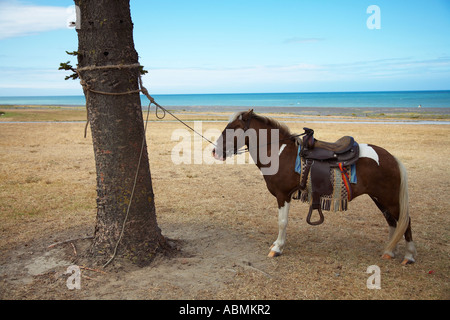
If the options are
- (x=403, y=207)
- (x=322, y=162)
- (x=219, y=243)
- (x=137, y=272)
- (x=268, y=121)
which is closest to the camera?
(x=137, y=272)

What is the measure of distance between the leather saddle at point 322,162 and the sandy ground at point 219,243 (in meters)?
0.98

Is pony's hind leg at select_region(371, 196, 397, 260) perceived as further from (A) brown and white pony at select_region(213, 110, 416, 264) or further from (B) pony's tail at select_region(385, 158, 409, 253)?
(B) pony's tail at select_region(385, 158, 409, 253)

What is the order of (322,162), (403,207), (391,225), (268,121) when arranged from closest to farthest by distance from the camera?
(403,207) < (322,162) < (268,121) < (391,225)

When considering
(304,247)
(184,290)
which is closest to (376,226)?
(304,247)

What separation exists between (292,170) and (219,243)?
5.62 ft

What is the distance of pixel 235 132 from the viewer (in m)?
4.82

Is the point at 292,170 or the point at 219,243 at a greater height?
the point at 292,170

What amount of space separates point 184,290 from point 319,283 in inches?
65.5

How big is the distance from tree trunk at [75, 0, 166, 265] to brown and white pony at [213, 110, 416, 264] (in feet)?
4.02

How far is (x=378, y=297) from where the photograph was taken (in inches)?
154

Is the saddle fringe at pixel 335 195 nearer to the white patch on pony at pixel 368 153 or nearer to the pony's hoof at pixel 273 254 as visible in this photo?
the white patch on pony at pixel 368 153

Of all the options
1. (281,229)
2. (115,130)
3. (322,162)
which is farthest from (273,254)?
(115,130)

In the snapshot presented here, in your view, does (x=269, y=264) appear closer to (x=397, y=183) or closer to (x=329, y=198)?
(x=329, y=198)

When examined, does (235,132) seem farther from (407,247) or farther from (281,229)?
(407,247)
